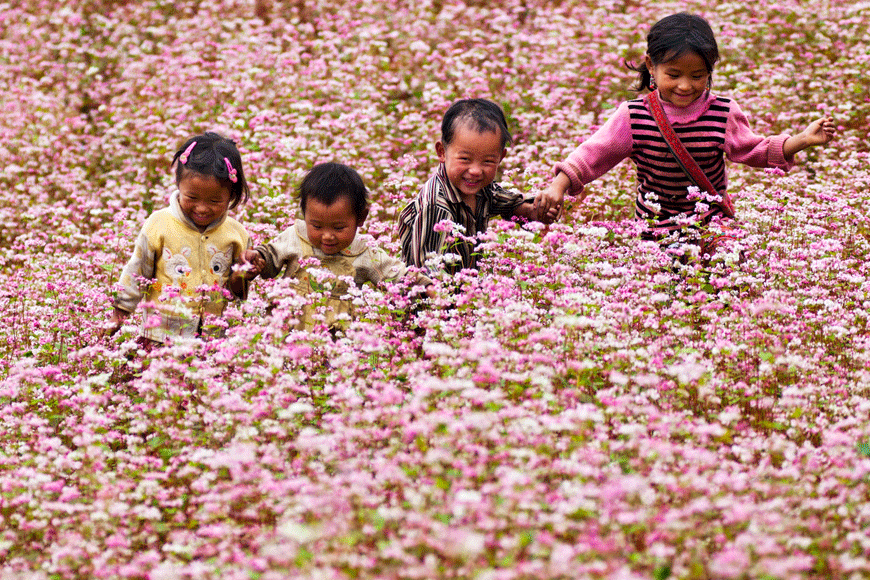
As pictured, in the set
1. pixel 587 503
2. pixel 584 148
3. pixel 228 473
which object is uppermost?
pixel 584 148

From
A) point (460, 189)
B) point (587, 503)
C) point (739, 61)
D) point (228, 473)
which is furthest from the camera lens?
point (739, 61)

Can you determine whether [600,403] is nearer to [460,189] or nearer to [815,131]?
[460,189]

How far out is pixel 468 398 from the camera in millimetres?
4250

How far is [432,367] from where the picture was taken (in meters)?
5.06

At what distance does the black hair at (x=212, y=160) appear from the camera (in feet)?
18.7

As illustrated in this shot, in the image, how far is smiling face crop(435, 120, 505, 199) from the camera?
19.5 feet

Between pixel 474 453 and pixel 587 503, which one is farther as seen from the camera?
pixel 474 453

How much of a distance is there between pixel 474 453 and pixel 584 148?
345 centimetres

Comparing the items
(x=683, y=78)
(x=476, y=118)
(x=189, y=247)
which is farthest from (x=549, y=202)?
(x=189, y=247)

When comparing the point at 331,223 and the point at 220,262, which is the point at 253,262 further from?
the point at 331,223

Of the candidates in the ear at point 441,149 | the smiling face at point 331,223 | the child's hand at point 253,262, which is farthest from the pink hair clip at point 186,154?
the ear at point 441,149

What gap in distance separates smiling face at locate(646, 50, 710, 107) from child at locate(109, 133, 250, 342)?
307cm

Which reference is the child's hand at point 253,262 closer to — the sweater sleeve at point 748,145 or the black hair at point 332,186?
the black hair at point 332,186

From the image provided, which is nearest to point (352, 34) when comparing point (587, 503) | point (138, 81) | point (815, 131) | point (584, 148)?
point (138, 81)
